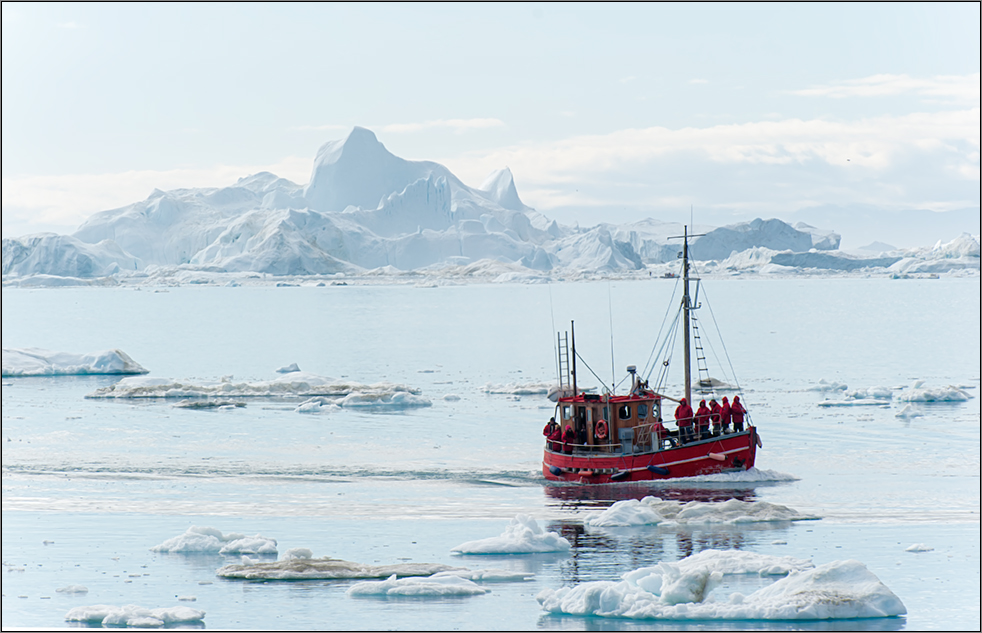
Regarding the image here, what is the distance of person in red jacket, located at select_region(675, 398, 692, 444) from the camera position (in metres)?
22.4

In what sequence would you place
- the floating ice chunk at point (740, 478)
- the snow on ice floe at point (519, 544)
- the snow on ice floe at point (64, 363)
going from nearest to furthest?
1. the snow on ice floe at point (519, 544)
2. the floating ice chunk at point (740, 478)
3. the snow on ice floe at point (64, 363)

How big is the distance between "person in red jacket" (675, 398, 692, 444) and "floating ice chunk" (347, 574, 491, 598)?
9.61 metres

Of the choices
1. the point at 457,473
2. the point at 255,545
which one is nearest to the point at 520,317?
the point at 457,473

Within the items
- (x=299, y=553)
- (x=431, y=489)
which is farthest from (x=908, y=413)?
(x=299, y=553)

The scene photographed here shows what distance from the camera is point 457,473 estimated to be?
2308 cm

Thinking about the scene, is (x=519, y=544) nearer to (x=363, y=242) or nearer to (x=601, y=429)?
(x=601, y=429)

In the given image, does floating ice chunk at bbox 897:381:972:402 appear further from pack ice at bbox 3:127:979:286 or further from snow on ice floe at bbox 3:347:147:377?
pack ice at bbox 3:127:979:286

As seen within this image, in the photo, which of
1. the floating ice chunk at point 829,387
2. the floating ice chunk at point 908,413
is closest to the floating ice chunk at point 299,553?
the floating ice chunk at point 908,413

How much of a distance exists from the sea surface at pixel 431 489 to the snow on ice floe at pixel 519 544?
0.66 feet

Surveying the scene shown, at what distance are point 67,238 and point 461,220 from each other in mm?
56974

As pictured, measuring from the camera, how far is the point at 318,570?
1446 cm

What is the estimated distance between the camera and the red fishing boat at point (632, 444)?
2197 centimetres

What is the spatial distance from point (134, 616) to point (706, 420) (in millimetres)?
13331

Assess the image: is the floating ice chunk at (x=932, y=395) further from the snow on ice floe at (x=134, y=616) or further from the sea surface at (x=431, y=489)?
the snow on ice floe at (x=134, y=616)
